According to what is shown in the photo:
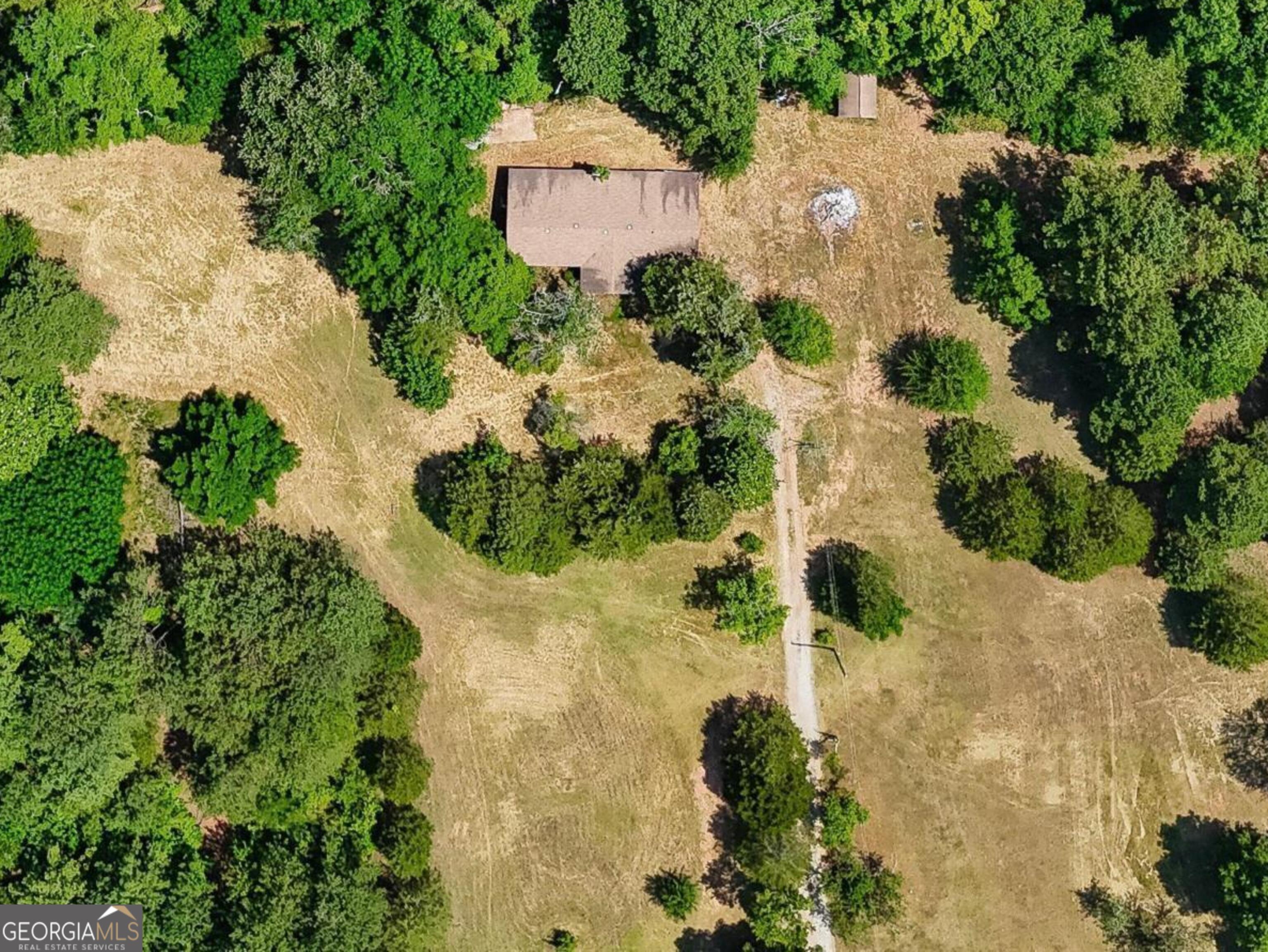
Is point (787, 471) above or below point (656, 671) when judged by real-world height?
above

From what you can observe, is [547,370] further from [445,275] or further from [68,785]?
[68,785]

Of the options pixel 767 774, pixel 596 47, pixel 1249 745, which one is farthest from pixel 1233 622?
pixel 596 47

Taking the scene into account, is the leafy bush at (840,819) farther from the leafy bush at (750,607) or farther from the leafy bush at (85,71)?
the leafy bush at (85,71)

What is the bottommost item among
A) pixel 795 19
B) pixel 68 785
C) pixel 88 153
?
pixel 68 785

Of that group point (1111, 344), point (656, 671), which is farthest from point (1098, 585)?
point (656, 671)

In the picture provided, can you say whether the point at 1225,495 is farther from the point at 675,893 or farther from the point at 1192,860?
the point at 675,893

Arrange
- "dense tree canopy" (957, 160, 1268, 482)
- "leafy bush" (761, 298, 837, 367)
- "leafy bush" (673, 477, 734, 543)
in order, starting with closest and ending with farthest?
"dense tree canopy" (957, 160, 1268, 482) < "leafy bush" (673, 477, 734, 543) < "leafy bush" (761, 298, 837, 367)

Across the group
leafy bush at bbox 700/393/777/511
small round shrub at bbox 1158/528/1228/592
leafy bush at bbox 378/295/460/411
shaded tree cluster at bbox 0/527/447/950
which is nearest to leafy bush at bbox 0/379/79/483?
shaded tree cluster at bbox 0/527/447/950

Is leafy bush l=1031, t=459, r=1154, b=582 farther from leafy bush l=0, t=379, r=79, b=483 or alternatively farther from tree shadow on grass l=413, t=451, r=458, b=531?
leafy bush l=0, t=379, r=79, b=483
